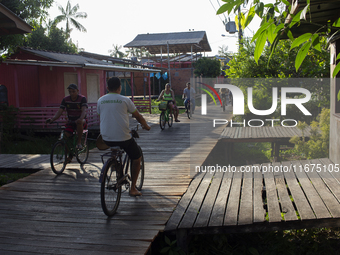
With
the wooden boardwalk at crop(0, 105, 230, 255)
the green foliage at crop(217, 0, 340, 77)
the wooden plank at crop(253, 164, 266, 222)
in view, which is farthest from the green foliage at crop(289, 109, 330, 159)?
the green foliage at crop(217, 0, 340, 77)

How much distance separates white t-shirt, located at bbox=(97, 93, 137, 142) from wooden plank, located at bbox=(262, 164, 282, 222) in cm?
209

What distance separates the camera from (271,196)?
5.17m

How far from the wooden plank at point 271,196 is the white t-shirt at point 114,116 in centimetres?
209

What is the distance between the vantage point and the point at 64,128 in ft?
23.2

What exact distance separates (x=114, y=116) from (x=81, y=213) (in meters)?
1.36

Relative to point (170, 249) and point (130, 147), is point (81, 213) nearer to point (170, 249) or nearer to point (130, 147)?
point (130, 147)

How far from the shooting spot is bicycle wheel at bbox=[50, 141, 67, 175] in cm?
672

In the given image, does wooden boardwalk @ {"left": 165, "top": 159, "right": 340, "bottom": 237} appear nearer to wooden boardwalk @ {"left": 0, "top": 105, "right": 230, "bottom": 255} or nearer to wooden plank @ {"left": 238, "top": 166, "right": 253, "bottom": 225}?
wooden plank @ {"left": 238, "top": 166, "right": 253, "bottom": 225}

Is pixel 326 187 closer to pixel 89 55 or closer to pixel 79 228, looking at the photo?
pixel 79 228

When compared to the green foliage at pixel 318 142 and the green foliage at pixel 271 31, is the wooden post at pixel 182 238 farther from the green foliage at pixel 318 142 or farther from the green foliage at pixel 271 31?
the green foliage at pixel 318 142

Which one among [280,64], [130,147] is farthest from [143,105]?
[130,147]

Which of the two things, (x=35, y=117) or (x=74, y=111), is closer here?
(x=74, y=111)

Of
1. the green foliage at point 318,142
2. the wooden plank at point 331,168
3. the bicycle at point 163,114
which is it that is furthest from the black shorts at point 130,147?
the bicycle at point 163,114

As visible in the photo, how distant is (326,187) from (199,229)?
243cm
